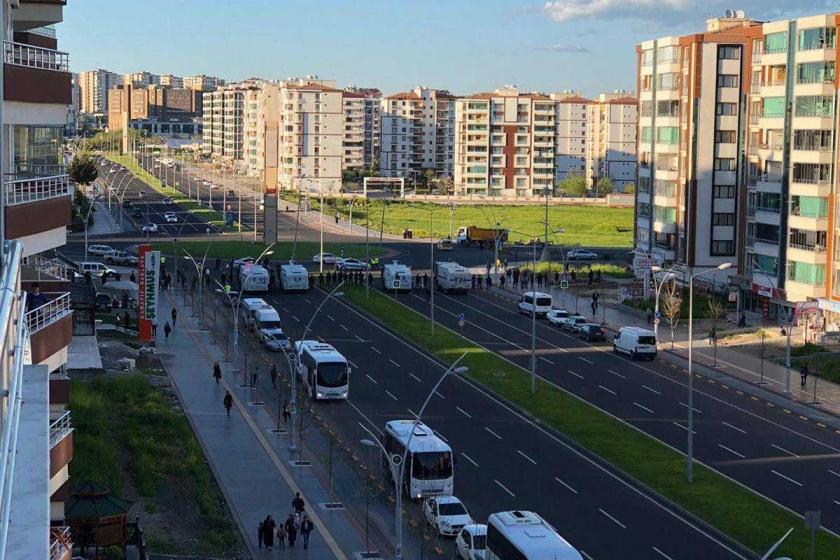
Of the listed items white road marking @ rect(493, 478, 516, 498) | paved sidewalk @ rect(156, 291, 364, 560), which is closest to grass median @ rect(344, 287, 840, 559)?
white road marking @ rect(493, 478, 516, 498)

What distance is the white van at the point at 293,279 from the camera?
3617 inches

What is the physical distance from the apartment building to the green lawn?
14364 mm

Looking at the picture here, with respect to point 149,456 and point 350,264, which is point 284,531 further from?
point 350,264

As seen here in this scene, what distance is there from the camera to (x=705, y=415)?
5353 cm

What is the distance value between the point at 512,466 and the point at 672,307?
108ft

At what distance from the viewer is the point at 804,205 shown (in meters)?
76.7

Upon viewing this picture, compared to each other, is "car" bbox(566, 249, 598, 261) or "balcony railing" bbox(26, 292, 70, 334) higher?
"balcony railing" bbox(26, 292, 70, 334)

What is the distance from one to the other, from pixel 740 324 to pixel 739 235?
1450 cm

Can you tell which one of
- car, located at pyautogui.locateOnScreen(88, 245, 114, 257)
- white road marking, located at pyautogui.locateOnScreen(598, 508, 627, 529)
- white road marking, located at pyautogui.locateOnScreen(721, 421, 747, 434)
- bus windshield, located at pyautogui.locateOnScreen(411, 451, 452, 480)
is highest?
car, located at pyautogui.locateOnScreen(88, 245, 114, 257)

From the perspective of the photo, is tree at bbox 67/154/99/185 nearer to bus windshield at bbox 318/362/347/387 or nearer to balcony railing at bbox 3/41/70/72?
bus windshield at bbox 318/362/347/387

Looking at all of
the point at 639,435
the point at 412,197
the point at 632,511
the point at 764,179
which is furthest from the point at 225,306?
the point at 412,197

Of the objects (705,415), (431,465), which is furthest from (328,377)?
(431,465)

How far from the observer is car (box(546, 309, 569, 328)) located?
79287 mm

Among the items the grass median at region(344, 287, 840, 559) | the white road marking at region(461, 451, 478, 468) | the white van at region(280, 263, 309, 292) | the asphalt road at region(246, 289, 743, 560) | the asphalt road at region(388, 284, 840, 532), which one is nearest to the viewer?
the asphalt road at region(246, 289, 743, 560)
